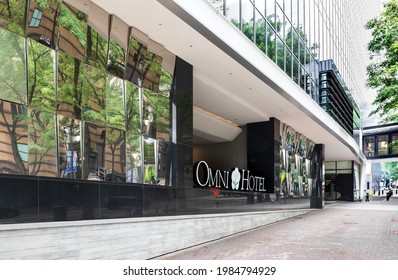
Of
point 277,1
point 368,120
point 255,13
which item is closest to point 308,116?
point 277,1

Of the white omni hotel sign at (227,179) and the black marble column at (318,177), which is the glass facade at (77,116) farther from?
the black marble column at (318,177)

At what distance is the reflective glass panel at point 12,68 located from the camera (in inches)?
289

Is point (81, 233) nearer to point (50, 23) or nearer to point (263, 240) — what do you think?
point (50, 23)

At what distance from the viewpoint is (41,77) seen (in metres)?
8.14

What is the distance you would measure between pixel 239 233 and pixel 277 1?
448 inches

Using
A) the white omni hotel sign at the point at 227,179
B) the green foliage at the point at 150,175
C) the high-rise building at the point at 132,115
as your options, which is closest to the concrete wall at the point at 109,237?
the high-rise building at the point at 132,115

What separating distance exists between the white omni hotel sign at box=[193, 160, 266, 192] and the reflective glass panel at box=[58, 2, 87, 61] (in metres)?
6.88

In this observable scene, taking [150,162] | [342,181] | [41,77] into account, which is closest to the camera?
[41,77]

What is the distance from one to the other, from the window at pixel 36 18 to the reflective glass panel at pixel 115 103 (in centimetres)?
248

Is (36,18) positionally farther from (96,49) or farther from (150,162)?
(150,162)

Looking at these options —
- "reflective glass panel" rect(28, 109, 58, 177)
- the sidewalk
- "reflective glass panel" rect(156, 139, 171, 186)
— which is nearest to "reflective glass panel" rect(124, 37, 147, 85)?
"reflective glass panel" rect(156, 139, 171, 186)

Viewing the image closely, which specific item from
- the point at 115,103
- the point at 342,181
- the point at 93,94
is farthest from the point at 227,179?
the point at 342,181

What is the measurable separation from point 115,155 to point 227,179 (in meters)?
8.84

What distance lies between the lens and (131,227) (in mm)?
9812
